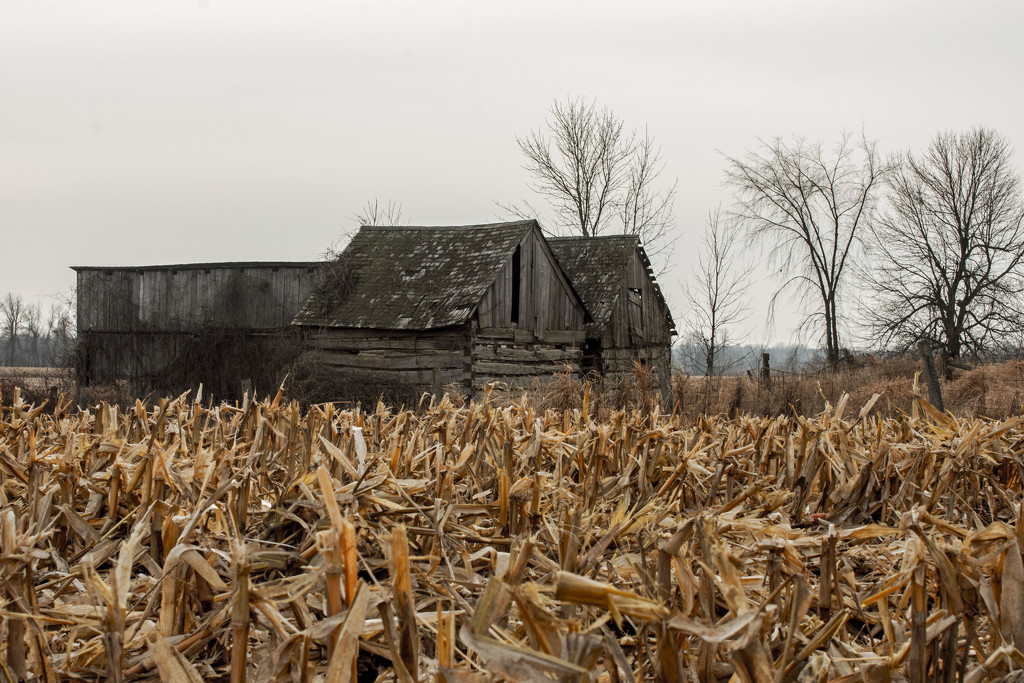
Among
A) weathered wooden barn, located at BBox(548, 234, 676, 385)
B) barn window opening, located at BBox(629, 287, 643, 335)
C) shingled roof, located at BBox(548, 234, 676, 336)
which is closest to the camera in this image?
weathered wooden barn, located at BBox(548, 234, 676, 385)

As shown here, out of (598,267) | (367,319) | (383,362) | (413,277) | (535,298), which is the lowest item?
(383,362)

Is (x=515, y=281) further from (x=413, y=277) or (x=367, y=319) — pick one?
(x=367, y=319)

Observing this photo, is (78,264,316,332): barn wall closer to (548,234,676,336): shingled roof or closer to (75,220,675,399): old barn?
(75,220,675,399): old barn

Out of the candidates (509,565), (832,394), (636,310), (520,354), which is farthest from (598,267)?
(509,565)

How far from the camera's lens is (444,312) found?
19609 mm

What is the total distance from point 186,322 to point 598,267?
12.5m

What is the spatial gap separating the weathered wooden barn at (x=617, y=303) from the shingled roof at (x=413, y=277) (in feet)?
11.7

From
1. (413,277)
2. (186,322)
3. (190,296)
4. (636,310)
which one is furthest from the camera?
(636,310)

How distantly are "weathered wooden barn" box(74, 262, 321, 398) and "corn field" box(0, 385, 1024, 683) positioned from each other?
801 inches

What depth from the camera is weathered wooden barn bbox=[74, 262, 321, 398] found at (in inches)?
891

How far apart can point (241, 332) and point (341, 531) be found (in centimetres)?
2283

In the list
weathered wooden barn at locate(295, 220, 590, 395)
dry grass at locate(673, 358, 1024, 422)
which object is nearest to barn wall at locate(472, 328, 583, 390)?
weathered wooden barn at locate(295, 220, 590, 395)

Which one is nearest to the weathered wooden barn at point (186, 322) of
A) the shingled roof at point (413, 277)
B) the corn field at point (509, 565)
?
the shingled roof at point (413, 277)

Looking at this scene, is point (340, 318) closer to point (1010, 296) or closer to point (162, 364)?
point (162, 364)
